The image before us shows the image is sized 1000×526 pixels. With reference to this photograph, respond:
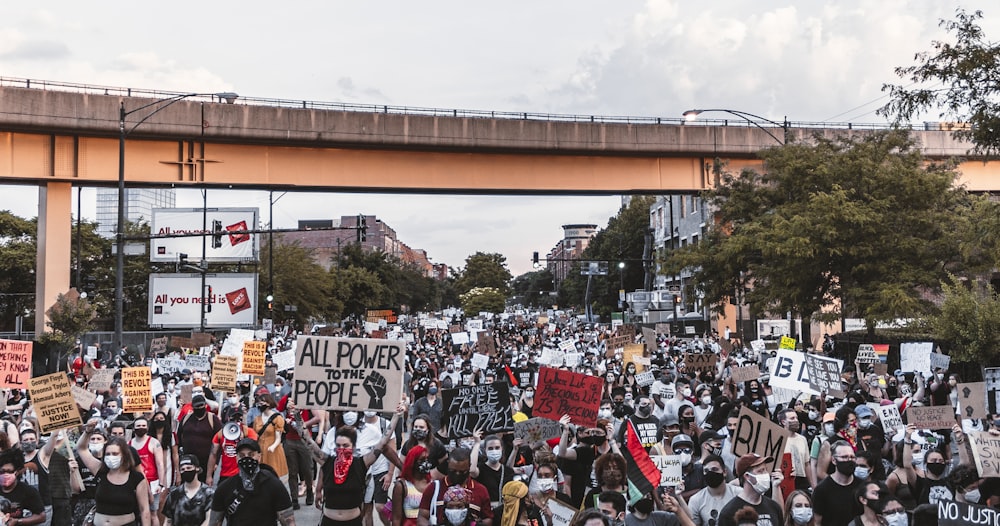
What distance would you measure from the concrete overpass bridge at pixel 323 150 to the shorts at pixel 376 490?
988 inches

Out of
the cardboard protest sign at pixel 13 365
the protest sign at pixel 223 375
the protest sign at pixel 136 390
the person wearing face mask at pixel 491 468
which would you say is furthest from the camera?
the protest sign at pixel 223 375

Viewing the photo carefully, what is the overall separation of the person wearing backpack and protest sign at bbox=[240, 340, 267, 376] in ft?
19.7

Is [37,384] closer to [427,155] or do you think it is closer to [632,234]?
[427,155]

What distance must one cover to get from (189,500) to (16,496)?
1.44 meters

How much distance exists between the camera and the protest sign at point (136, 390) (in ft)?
42.1

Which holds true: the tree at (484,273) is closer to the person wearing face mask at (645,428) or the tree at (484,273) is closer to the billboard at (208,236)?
the billboard at (208,236)

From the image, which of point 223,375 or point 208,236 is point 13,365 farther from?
point 208,236

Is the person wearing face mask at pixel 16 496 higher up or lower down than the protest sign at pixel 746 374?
lower down

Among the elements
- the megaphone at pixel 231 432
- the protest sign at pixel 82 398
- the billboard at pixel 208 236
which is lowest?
the megaphone at pixel 231 432

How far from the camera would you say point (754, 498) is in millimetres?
7047

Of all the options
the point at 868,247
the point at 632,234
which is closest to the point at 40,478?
the point at 868,247

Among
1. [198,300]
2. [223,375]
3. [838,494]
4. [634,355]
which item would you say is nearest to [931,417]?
[838,494]

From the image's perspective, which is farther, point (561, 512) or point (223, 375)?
point (223, 375)

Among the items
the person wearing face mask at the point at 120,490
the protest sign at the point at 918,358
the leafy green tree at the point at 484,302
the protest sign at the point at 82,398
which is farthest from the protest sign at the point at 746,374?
the leafy green tree at the point at 484,302
